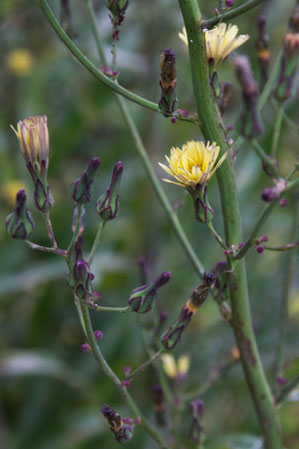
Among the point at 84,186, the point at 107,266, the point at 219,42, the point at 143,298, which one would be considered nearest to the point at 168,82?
the point at 219,42

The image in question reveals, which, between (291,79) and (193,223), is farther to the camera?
(193,223)

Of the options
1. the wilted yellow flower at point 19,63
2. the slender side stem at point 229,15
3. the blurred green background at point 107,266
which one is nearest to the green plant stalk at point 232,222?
the slender side stem at point 229,15

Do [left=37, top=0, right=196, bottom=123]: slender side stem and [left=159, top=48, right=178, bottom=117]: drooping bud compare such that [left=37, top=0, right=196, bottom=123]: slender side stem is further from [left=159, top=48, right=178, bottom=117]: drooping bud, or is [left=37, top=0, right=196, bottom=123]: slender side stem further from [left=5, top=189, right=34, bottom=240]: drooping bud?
[left=5, top=189, right=34, bottom=240]: drooping bud

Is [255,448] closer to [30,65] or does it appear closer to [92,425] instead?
[92,425]

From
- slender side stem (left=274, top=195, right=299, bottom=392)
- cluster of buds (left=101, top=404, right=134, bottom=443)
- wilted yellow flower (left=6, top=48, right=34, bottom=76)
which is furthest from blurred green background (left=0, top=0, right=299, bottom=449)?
cluster of buds (left=101, top=404, right=134, bottom=443)

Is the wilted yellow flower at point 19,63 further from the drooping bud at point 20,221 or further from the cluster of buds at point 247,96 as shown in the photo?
the cluster of buds at point 247,96

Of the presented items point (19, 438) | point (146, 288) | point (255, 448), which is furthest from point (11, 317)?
point (146, 288)

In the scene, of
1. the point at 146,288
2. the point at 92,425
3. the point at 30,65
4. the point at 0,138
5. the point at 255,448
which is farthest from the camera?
the point at 0,138
